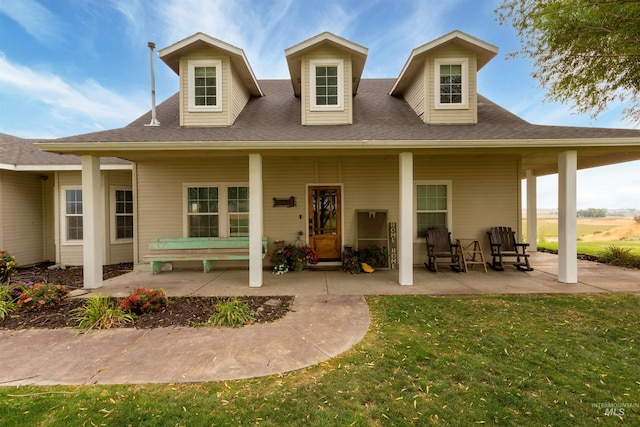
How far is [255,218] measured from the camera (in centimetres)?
533

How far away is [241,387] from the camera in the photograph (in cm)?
240

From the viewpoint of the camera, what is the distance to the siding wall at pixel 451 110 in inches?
264

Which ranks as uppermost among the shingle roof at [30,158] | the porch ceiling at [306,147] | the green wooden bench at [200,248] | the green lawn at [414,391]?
the shingle roof at [30,158]

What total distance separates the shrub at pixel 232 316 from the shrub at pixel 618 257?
9.61m

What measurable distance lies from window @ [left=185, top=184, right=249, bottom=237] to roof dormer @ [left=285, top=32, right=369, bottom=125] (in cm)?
268

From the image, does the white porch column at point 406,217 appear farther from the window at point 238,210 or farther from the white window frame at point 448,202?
the window at point 238,210

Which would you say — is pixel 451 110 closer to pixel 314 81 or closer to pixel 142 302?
pixel 314 81

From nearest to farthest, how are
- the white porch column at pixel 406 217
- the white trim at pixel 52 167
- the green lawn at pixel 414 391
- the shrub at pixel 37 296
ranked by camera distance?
1. the green lawn at pixel 414 391
2. the shrub at pixel 37 296
3. the white porch column at pixel 406 217
4. the white trim at pixel 52 167

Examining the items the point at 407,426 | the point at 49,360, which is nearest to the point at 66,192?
the point at 49,360

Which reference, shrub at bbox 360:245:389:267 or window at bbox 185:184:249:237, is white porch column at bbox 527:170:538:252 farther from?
window at bbox 185:184:249:237

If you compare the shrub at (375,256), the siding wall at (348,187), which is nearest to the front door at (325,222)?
the siding wall at (348,187)

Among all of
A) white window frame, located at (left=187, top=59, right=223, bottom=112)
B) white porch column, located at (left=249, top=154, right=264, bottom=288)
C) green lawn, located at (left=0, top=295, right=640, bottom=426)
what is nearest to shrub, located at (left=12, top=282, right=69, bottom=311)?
green lawn, located at (left=0, top=295, right=640, bottom=426)

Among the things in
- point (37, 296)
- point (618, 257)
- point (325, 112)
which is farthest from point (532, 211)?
point (37, 296)

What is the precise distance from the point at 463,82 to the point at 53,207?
1211 centimetres
